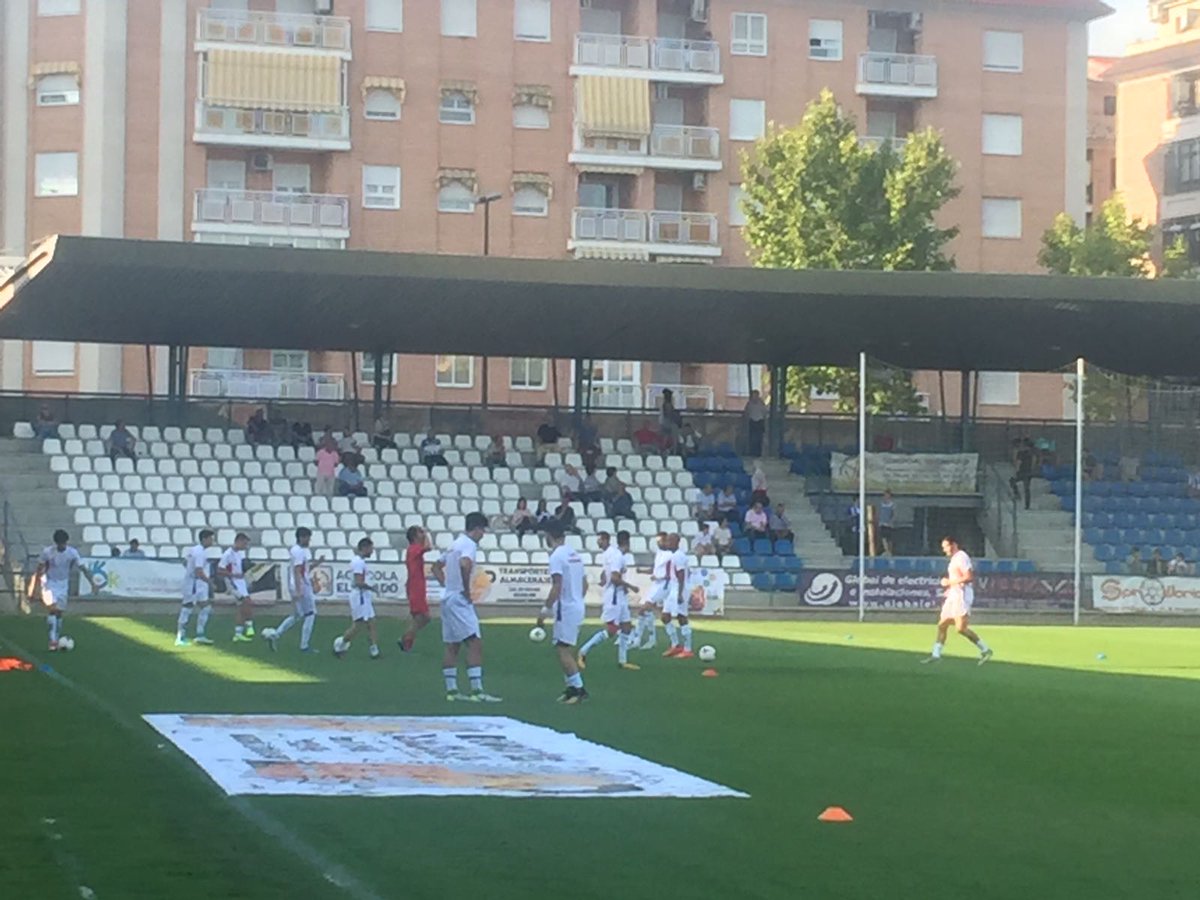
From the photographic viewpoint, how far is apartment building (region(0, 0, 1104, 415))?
66000 mm

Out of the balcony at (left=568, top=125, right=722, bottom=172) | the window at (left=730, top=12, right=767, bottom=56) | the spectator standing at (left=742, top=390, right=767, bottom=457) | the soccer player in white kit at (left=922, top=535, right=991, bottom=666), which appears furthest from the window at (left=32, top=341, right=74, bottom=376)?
the soccer player in white kit at (left=922, top=535, right=991, bottom=666)

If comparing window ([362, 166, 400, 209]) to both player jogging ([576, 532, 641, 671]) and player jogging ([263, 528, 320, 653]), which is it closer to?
player jogging ([263, 528, 320, 653])

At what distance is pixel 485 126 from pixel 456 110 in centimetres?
110

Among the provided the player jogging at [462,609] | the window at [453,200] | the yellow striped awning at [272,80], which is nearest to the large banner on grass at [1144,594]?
the player jogging at [462,609]

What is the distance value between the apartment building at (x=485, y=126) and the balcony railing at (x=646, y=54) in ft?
0.27

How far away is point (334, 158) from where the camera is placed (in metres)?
68.1

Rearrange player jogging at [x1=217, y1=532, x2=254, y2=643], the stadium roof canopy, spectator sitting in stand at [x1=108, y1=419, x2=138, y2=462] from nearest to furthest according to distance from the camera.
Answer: player jogging at [x1=217, y1=532, x2=254, y2=643] < the stadium roof canopy < spectator sitting in stand at [x1=108, y1=419, x2=138, y2=462]

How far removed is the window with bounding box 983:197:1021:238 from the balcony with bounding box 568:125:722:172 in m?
10.6

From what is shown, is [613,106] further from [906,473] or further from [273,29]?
[906,473]

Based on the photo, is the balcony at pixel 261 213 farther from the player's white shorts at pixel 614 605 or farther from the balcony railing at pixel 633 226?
the player's white shorts at pixel 614 605

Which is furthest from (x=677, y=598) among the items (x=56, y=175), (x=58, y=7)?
(x=58, y=7)

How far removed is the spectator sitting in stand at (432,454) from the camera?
49094 mm

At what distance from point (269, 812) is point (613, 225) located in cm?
5694

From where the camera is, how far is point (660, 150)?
70.6 meters
